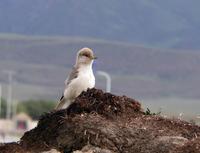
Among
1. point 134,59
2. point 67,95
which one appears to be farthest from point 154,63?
point 67,95

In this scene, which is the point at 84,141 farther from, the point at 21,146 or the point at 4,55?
the point at 4,55

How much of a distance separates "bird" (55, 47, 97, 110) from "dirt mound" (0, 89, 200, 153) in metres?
0.88

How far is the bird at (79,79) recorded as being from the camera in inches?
504

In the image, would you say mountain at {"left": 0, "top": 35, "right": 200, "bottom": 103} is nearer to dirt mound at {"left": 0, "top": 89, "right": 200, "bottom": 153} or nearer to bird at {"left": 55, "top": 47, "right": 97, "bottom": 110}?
bird at {"left": 55, "top": 47, "right": 97, "bottom": 110}

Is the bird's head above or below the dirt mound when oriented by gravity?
above

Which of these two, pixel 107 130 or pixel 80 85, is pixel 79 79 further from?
pixel 107 130

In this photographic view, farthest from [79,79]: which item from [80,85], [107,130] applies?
[107,130]

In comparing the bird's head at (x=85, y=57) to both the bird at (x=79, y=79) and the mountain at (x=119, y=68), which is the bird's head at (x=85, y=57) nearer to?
the bird at (x=79, y=79)

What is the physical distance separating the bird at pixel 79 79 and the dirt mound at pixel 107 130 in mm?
875

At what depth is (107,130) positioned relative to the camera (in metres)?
11.0

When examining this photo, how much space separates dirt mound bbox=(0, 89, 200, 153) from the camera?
10.8m

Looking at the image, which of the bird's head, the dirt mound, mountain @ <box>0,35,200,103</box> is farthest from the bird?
mountain @ <box>0,35,200,103</box>

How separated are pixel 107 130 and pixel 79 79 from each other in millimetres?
1950

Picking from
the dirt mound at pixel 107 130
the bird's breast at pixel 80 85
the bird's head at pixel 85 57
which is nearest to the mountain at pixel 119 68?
the bird's head at pixel 85 57
